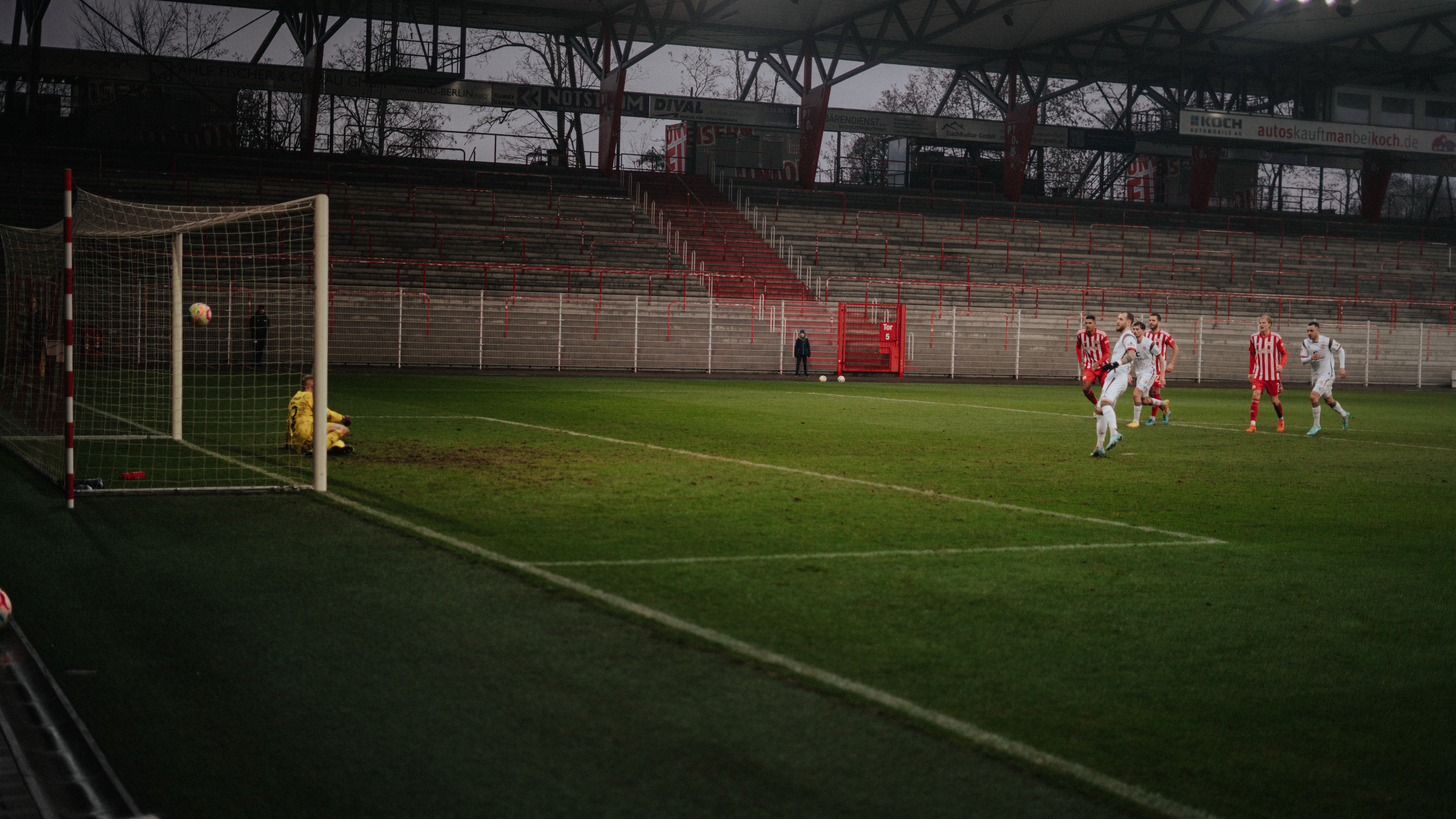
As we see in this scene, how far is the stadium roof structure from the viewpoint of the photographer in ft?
131

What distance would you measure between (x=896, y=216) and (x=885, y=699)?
41.1m

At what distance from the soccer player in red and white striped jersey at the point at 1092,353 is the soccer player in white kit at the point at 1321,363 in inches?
210

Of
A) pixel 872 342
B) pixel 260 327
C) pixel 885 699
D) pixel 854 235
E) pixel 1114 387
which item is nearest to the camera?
pixel 885 699

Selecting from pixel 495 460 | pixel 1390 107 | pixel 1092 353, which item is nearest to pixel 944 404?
pixel 1092 353

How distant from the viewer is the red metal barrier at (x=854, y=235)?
42.1 metres

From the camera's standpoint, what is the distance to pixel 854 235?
141 ft

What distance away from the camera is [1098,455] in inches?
565

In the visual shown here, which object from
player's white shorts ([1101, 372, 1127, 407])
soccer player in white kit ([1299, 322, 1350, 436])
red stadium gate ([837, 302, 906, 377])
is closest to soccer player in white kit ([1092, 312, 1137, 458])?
player's white shorts ([1101, 372, 1127, 407])

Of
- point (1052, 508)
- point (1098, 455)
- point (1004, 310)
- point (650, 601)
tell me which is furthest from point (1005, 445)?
point (1004, 310)

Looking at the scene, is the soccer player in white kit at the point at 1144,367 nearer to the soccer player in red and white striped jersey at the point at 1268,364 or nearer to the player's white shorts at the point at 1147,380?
the player's white shorts at the point at 1147,380

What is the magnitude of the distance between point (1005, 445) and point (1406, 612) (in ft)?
30.0

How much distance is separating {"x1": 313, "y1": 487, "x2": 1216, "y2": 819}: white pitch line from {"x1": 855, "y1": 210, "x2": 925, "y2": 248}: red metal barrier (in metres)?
37.7

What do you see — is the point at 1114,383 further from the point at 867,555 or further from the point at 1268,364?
the point at 867,555

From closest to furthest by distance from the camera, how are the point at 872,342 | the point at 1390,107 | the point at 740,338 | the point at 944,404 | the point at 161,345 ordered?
the point at 944,404, the point at 161,345, the point at 740,338, the point at 872,342, the point at 1390,107
